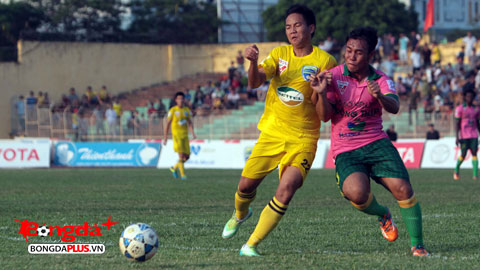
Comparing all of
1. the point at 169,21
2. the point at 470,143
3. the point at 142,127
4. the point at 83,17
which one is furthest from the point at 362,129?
the point at 169,21

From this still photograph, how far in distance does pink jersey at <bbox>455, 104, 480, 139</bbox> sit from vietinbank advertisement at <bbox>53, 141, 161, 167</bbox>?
13442 mm

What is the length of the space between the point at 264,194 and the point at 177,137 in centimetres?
597

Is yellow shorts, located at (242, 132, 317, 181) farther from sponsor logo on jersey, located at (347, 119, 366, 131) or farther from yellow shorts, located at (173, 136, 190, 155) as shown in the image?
yellow shorts, located at (173, 136, 190, 155)

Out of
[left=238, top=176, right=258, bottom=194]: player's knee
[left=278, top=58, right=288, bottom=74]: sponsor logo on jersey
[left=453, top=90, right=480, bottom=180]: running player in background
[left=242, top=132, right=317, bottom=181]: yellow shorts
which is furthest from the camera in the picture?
[left=453, top=90, right=480, bottom=180]: running player in background

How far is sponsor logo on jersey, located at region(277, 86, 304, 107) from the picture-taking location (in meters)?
7.87

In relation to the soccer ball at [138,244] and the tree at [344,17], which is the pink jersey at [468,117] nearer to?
the soccer ball at [138,244]

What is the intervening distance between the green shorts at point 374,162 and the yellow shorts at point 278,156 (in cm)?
33

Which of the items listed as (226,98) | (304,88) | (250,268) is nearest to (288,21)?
(304,88)

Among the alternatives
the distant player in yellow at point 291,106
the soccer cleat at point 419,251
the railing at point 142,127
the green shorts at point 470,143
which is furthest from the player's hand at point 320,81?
the railing at point 142,127

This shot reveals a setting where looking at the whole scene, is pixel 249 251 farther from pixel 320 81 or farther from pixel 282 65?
pixel 282 65

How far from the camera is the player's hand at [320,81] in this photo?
7.29 meters

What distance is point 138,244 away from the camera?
686 cm

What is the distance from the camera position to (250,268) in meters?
6.78

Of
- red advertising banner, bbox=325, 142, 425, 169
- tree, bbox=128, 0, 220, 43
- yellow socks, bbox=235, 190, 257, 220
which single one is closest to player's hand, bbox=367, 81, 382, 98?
yellow socks, bbox=235, 190, 257, 220
